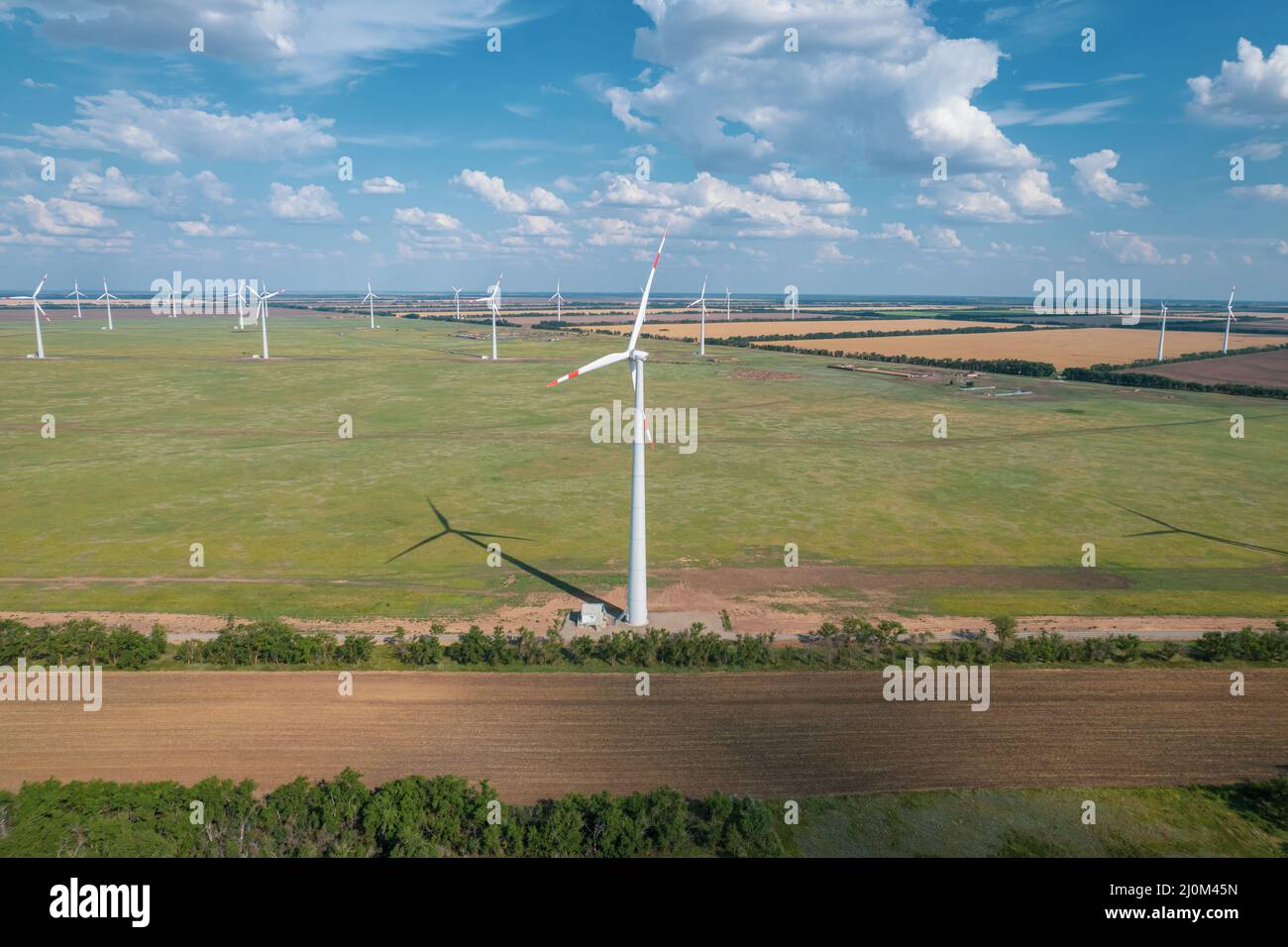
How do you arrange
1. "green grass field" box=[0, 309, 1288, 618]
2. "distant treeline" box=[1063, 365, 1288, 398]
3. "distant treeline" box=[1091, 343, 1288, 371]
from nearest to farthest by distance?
1. "green grass field" box=[0, 309, 1288, 618]
2. "distant treeline" box=[1063, 365, 1288, 398]
3. "distant treeline" box=[1091, 343, 1288, 371]

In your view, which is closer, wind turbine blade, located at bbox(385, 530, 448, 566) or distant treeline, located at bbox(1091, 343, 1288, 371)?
wind turbine blade, located at bbox(385, 530, 448, 566)

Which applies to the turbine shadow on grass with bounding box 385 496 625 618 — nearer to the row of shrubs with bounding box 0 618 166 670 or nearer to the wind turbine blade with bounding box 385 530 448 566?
the wind turbine blade with bounding box 385 530 448 566

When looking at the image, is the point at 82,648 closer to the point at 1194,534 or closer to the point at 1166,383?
the point at 1194,534

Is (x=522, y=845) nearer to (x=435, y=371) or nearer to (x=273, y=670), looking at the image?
(x=273, y=670)

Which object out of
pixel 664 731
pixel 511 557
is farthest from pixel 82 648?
pixel 664 731

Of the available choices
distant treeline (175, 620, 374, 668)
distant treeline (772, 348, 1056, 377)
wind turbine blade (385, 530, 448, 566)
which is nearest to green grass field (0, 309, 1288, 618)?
wind turbine blade (385, 530, 448, 566)

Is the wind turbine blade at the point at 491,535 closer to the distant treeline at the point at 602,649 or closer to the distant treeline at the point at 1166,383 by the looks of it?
the distant treeline at the point at 602,649

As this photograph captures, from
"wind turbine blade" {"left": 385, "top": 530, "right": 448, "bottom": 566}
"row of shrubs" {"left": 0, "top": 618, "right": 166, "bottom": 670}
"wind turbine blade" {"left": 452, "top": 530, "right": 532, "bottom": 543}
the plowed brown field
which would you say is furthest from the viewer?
"wind turbine blade" {"left": 452, "top": 530, "right": 532, "bottom": 543}
